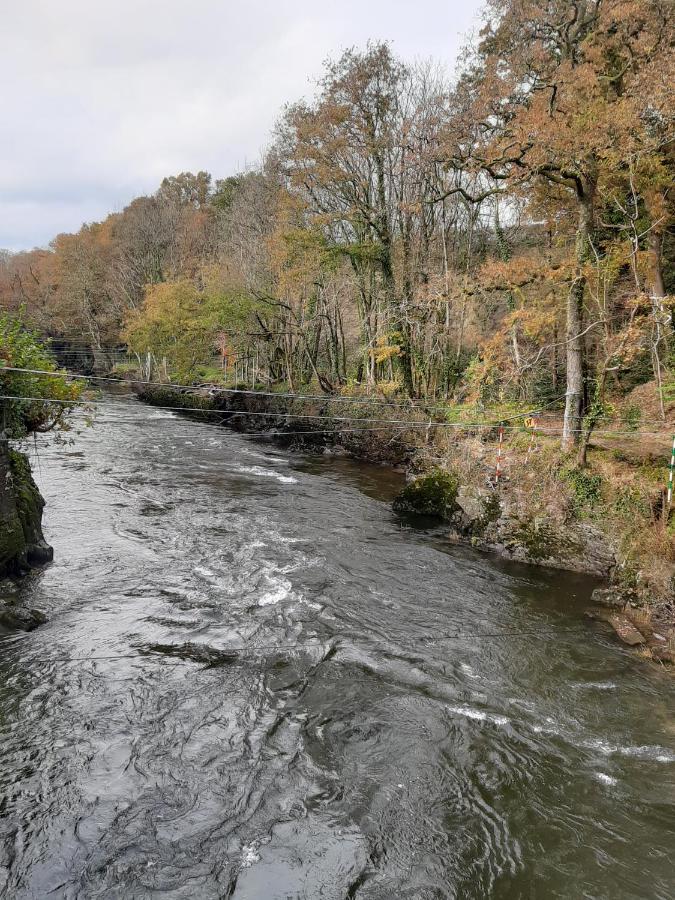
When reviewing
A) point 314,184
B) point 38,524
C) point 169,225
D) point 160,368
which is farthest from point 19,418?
point 169,225

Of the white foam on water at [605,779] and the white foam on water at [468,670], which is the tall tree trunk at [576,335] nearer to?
the white foam on water at [468,670]

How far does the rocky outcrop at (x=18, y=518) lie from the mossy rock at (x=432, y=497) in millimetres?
8740

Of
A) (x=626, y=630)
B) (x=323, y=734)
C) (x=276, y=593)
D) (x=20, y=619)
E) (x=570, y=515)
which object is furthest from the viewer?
(x=570, y=515)

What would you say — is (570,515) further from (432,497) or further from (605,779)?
(605,779)

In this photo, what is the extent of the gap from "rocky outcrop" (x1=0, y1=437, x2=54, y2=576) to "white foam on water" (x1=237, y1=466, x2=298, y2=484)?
27.6 feet

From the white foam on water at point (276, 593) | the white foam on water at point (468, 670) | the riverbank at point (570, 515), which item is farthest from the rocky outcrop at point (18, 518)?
the white foam on water at point (468, 670)

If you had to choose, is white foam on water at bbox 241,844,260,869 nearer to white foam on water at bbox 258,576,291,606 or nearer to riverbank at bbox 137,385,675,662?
white foam on water at bbox 258,576,291,606

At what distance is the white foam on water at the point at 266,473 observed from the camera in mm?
17516

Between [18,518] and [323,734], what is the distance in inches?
254

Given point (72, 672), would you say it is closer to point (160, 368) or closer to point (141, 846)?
point (141, 846)

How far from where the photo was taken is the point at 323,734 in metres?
5.85

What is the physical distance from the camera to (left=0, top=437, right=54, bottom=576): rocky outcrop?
8375mm

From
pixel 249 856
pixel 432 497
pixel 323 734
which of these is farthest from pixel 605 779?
pixel 432 497

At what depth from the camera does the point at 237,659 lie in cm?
720
